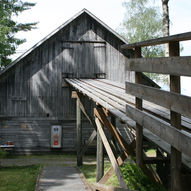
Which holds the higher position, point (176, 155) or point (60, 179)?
point (176, 155)

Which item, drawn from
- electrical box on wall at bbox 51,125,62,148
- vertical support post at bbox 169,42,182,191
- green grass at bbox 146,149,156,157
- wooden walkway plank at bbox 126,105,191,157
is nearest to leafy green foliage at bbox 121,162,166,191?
wooden walkway plank at bbox 126,105,191,157

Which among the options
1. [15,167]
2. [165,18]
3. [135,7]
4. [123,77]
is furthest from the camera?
[135,7]

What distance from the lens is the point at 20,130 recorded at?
54.7ft

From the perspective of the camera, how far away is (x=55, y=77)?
1686cm

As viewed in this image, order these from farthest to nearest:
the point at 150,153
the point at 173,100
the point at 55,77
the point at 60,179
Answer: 1. the point at 150,153
2. the point at 55,77
3. the point at 60,179
4. the point at 173,100

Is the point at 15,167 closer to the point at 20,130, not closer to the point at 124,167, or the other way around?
the point at 20,130

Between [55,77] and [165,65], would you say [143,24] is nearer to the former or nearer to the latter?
[55,77]

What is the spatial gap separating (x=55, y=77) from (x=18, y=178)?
248 inches

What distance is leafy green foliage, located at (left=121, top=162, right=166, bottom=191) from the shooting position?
311 inches

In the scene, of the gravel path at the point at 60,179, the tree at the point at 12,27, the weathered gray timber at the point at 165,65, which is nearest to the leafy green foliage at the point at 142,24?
the tree at the point at 12,27

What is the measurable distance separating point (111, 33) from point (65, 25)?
7.77ft

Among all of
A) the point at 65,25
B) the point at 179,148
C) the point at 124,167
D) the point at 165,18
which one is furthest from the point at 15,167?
the point at 179,148

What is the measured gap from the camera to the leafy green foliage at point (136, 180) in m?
7.90

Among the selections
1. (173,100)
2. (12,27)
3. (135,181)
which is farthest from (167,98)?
(12,27)
